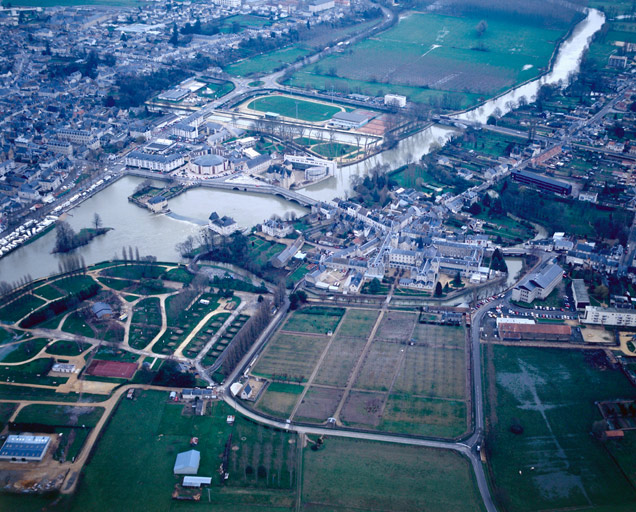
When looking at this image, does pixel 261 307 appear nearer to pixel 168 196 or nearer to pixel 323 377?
pixel 323 377

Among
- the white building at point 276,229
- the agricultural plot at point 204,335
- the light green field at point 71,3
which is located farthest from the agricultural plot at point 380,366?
the light green field at point 71,3

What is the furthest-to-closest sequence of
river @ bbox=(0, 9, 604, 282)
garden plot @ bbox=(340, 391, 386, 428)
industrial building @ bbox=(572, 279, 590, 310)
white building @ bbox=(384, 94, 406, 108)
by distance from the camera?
white building @ bbox=(384, 94, 406, 108), river @ bbox=(0, 9, 604, 282), industrial building @ bbox=(572, 279, 590, 310), garden plot @ bbox=(340, 391, 386, 428)

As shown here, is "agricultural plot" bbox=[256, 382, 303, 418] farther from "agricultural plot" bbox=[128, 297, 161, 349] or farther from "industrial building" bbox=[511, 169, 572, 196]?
"industrial building" bbox=[511, 169, 572, 196]

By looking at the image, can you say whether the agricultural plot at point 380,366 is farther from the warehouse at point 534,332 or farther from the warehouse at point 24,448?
the warehouse at point 24,448

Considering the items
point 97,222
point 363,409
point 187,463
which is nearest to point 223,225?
point 97,222

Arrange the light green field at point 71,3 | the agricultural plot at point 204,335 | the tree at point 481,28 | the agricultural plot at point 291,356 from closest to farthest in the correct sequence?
1. the agricultural plot at point 291,356
2. the agricultural plot at point 204,335
3. the tree at point 481,28
4. the light green field at point 71,3

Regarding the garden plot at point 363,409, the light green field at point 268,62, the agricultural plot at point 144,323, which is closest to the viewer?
the garden plot at point 363,409

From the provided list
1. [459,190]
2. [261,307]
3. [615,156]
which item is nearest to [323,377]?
[261,307]

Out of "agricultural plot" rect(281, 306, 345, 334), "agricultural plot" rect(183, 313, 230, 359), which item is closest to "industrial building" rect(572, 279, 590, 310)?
"agricultural plot" rect(281, 306, 345, 334)
